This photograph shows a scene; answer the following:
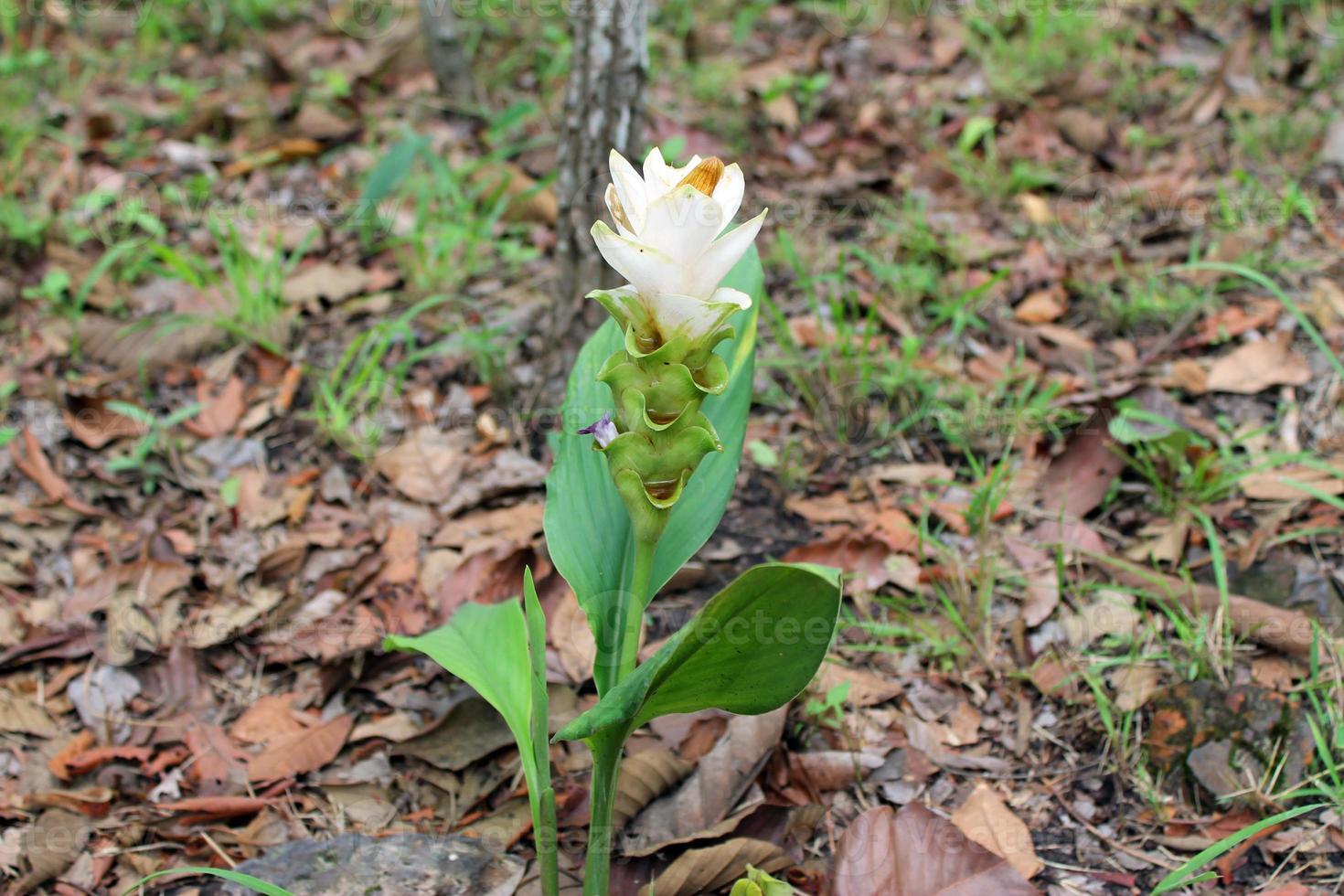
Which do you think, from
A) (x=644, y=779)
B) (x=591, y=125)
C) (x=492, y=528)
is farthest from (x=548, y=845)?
(x=591, y=125)

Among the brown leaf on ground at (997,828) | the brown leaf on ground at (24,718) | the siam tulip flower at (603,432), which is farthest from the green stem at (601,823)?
the brown leaf on ground at (24,718)

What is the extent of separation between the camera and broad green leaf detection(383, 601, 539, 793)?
1478mm

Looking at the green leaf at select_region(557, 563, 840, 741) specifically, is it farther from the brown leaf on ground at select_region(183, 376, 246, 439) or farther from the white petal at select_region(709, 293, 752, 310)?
the brown leaf on ground at select_region(183, 376, 246, 439)

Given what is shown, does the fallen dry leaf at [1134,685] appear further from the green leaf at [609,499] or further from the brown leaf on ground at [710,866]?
the green leaf at [609,499]

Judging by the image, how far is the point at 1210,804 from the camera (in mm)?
1770

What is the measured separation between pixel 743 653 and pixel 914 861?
52 centimetres

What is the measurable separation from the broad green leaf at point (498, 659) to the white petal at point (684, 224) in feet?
2.00

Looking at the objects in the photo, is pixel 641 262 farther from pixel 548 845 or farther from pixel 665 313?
pixel 548 845

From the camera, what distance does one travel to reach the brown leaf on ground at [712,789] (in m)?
1.75

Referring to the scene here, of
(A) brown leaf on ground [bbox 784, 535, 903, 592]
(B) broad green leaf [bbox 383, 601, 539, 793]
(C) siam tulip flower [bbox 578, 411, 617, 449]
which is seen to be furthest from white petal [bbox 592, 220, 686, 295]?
(A) brown leaf on ground [bbox 784, 535, 903, 592]

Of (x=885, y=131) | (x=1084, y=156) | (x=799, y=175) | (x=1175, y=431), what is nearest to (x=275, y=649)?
(x=1175, y=431)

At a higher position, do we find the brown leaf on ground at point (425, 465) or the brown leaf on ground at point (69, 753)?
the brown leaf on ground at point (425, 465)

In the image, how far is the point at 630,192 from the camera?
1221mm

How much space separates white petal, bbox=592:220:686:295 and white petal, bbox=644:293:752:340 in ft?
0.05
